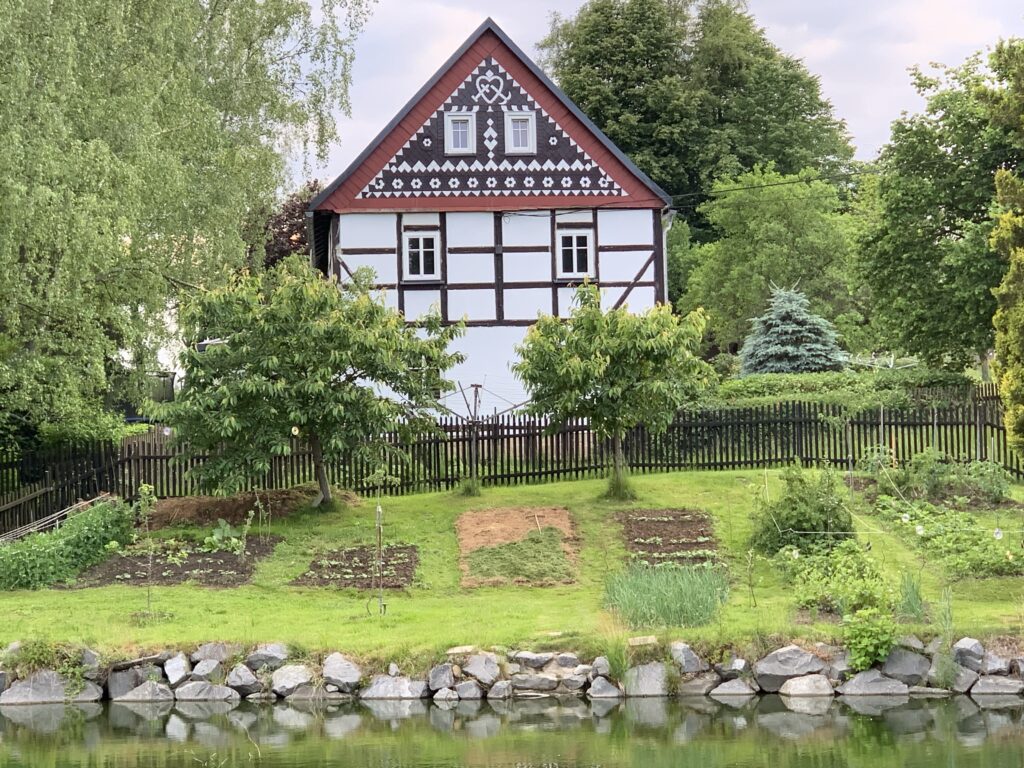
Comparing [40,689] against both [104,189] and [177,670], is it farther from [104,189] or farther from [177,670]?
[104,189]

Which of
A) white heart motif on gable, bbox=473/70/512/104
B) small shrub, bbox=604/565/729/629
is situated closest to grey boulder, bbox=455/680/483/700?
small shrub, bbox=604/565/729/629

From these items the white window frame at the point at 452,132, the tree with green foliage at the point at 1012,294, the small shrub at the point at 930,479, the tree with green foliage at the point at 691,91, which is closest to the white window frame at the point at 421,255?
the white window frame at the point at 452,132

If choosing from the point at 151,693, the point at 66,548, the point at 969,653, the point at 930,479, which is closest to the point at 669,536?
the point at 930,479

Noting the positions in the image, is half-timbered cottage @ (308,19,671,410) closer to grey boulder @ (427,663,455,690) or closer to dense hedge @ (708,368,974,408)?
dense hedge @ (708,368,974,408)

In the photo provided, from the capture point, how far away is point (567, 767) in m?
11.7

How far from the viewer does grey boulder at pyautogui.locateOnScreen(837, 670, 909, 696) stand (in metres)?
13.9

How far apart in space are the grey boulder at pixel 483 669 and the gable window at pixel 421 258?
56.9ft

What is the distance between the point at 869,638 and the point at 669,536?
5802 mm

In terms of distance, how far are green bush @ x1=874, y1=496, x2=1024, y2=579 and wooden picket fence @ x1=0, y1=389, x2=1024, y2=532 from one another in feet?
7.30

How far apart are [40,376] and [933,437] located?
14411 millimetres

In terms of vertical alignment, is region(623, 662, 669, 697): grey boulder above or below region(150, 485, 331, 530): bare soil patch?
below

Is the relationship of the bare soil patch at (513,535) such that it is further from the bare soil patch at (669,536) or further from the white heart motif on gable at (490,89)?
the white heart motif on gable at (490,89)

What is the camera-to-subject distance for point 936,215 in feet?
102

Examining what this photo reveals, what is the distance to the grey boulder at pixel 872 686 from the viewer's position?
1395cm
